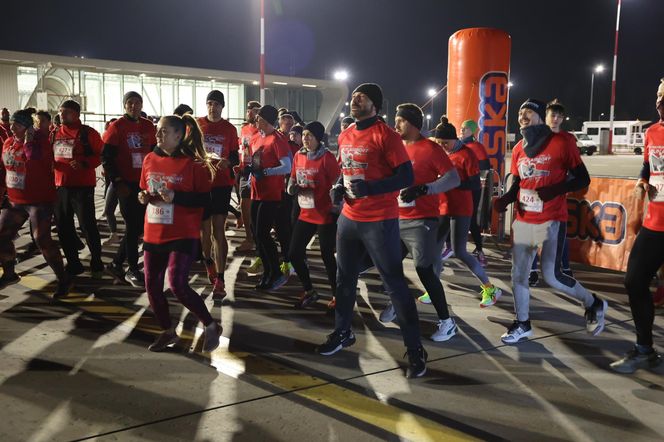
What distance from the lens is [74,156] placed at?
680cm

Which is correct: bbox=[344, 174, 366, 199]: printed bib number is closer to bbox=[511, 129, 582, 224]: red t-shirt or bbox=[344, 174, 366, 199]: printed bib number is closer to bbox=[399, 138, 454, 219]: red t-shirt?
bbox=[399, 138, 454, 219]: red t-shirt

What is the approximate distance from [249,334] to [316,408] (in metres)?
1.60

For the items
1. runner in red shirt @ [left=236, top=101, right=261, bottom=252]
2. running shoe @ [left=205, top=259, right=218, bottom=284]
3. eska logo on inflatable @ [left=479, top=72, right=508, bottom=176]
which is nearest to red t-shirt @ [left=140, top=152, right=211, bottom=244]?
running shoe @ [left=205, top=259, right=218, bottom=284]

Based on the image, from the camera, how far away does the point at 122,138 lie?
22.0 ft

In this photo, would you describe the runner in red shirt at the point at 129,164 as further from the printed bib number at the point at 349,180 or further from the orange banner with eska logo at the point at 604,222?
the orange banner with eska logo at the point at 604,222

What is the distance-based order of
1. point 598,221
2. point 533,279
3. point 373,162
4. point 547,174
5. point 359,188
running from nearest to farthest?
point 359,188 → point 373,162 → point 547,174 → point 533,279 → point 598,221

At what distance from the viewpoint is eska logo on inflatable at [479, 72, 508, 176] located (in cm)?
1012

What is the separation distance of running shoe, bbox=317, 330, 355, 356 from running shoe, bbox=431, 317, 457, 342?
0.77 m

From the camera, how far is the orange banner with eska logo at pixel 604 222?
7758mm

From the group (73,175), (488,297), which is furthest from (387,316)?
(73,175)

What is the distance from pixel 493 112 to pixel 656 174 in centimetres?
604

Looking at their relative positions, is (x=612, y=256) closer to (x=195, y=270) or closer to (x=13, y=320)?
(x=195, y=270)

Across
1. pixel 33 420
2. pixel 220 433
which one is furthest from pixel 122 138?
pixel 220 433

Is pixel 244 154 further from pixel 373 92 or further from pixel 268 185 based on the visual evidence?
pixel 373 92
